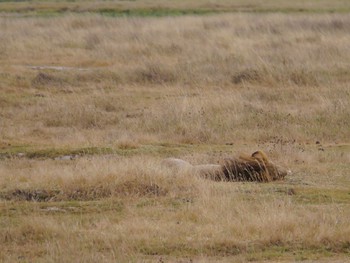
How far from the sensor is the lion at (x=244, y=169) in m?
10.7

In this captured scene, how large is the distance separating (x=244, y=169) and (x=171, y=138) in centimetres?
406

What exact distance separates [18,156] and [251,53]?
1171cm

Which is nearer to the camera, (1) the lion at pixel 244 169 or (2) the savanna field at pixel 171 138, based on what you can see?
(2) the savanna field at pixel 171 138

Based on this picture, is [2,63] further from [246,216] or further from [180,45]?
[246,216]

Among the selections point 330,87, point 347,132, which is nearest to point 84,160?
point 347,132

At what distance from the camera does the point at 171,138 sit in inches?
578

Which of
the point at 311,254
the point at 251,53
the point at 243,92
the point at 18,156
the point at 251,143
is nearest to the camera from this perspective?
the point at 311,254

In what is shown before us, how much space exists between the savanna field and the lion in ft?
0.83

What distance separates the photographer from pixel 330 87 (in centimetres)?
1891

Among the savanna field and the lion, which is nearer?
the savanna field

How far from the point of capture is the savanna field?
801cm

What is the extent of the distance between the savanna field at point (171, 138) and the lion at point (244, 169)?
0.83 ft

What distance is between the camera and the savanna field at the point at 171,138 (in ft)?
26.3

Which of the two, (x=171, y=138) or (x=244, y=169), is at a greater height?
(x=244, y=169)
